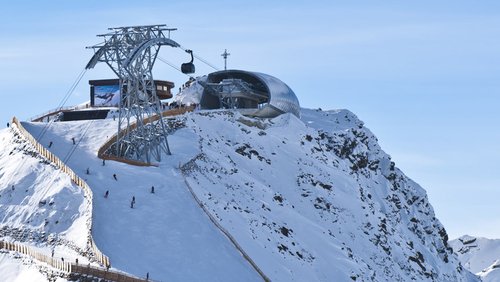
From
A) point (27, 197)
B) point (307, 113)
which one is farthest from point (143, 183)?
point (307, 113)

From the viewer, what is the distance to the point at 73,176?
258 ft

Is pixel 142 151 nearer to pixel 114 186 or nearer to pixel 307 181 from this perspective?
pixel 114 186

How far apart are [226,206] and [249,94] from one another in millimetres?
37400

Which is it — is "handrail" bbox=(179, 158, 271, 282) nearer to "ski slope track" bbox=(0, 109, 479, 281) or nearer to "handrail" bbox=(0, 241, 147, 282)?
"ski slope track" bbox=(0, 109, 479, 281)

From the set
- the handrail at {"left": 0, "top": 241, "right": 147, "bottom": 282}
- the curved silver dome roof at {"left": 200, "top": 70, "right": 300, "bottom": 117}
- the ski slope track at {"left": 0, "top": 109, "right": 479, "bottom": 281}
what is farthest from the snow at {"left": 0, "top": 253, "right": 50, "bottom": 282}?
the curved silver dome roof at {"left": 200, "top": 70, "right": 300, "bottom": 117}

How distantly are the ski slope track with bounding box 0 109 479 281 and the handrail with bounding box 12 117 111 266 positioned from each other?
513 mm

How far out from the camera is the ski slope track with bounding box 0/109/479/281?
7125cm

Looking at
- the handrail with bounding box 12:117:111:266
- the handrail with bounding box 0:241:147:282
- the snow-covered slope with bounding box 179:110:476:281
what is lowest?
the snow-covered slope with bounding box 179:110:476:281

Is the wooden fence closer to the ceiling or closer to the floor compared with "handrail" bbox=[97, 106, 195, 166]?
closer to the floor

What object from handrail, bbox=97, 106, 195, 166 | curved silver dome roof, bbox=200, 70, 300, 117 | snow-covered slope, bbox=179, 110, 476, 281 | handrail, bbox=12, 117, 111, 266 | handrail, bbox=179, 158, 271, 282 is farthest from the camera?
curved silver dome roof, bbox=200, 70, 300, 117

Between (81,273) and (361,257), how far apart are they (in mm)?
36157

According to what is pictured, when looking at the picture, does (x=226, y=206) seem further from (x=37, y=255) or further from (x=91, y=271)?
(x=91, y=271)

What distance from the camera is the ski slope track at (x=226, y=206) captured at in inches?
2805

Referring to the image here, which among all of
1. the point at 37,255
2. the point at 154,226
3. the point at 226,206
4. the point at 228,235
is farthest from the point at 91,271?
the point at 226,206
